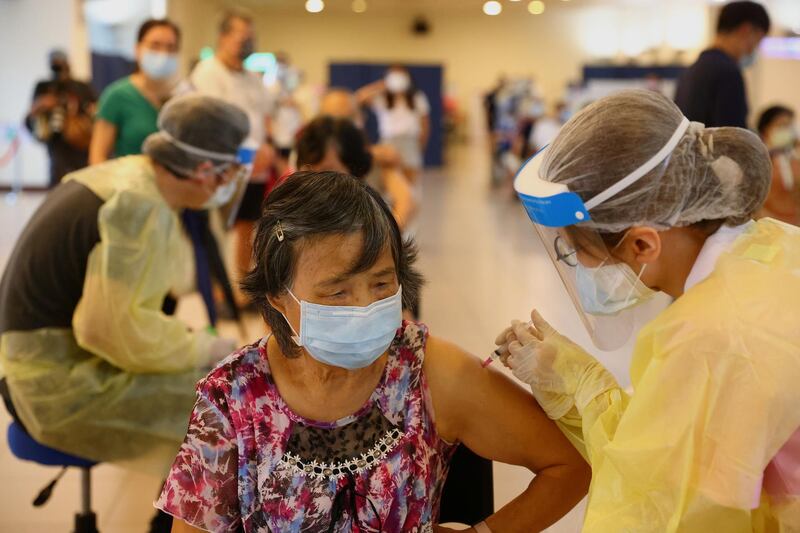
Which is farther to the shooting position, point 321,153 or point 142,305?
point 321,153

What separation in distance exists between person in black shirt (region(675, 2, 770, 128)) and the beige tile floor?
91 cm

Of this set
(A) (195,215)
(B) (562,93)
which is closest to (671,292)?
(A) (195,215)

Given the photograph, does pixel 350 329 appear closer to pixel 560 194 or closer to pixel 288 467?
pixel 288 467

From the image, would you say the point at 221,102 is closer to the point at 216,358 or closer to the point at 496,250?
the point at 216,358

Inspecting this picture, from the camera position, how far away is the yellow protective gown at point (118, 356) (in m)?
2.27

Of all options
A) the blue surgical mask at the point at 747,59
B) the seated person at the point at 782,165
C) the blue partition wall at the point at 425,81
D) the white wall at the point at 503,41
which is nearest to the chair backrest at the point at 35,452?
the seated person at the point at 782,165

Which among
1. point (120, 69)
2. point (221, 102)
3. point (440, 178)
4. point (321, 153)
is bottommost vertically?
point (440, 178)

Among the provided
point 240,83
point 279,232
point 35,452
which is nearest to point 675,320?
point 279,232

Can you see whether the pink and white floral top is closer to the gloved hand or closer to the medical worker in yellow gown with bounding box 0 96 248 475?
the gloved hand

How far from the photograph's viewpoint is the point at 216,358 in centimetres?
245

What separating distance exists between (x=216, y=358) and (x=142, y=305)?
24 cm

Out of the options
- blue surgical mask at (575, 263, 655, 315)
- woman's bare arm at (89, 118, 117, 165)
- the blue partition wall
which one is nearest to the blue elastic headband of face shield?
blue surgical mask at (575, 263, 655, 315)

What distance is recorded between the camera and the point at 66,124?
6453 mm

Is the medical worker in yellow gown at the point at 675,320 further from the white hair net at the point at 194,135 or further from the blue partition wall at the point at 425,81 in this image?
the blue partition wall at the point at 425,81
